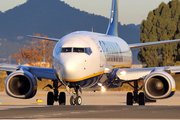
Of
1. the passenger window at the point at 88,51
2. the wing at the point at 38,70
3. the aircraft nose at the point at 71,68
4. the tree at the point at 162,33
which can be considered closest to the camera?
the aircraft nose at the point at 71,68

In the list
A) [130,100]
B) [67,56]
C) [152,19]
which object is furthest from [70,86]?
[152,19]

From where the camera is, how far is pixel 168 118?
585 inches

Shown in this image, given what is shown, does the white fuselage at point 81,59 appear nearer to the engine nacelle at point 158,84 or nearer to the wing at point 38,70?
the engine nacelle at point 158,84

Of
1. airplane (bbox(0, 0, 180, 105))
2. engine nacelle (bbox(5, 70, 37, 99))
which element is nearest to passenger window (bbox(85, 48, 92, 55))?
airplane (bbox(0, 0, 180, 105))

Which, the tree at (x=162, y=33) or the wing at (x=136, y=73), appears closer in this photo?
the wing at (x=136, y=73)

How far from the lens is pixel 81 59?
22344mm

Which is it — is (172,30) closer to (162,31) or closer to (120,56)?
(162,31)

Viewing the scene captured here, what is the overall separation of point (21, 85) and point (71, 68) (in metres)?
5.15

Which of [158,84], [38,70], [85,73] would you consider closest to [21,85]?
[38,70]

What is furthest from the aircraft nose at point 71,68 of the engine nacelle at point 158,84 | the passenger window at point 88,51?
the engine nacelle at point 158,84

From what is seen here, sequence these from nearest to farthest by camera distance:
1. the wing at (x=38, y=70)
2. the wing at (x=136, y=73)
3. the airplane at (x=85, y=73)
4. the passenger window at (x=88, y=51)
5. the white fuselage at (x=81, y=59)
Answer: the white fuselage at (x=81, y=59) < the airplane at (x=85, y=73) < the passenger window at (x=88, y=51) < the wing at (x=136, y=73) < the wing at (x=38, y=70)

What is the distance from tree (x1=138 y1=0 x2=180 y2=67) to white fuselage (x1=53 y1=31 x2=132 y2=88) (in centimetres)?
7135

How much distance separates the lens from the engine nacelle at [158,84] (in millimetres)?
23953

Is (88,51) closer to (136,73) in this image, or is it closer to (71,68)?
(71,68)
